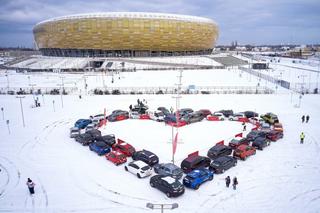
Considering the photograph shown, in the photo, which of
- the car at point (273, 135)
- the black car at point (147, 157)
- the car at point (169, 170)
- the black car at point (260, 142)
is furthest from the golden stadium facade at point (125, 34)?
the car at point (169, 170)

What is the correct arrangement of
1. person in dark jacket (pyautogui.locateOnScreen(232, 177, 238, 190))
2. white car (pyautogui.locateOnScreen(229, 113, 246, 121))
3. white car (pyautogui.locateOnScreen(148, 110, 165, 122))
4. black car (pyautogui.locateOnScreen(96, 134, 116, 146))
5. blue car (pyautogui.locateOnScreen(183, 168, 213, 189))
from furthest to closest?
white car (pyautogui.locateOnScreen(229, 113, 246, 121)) → white car (pyautogui.locateOnScreen(148, 110, 165, 122)) → black car (pyautogui.locateOnScreen(96, 134, 116, 146)) → blue car (pyautogui.locateOnScreen(183, 168, 213, 189)) → person in dark jacket (pyautogui.locateOnScreen(232, 177, 238, 190))

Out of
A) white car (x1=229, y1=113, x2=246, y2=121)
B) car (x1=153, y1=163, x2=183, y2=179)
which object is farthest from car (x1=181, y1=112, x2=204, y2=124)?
car (x1=153, y1=163, x2=183, y2=179)

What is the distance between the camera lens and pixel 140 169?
1692 centimetres

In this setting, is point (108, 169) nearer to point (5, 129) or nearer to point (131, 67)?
point (5, 129)

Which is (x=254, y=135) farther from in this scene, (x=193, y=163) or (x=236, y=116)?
(x=193, y=163)

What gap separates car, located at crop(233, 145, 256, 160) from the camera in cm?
1931

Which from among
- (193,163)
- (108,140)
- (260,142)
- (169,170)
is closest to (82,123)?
(108,140)

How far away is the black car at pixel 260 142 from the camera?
2112cm

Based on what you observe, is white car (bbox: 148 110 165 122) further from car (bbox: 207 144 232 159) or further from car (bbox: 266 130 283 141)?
car (bbox: 266 130 283 141)

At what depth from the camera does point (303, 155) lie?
1984cm

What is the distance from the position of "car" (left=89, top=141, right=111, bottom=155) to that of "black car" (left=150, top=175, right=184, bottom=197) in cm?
681

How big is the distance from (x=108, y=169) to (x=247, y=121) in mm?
18783

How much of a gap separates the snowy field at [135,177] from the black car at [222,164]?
0.54 meters

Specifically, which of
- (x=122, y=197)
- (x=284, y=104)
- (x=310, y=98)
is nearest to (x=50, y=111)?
(x=122, y=197)
